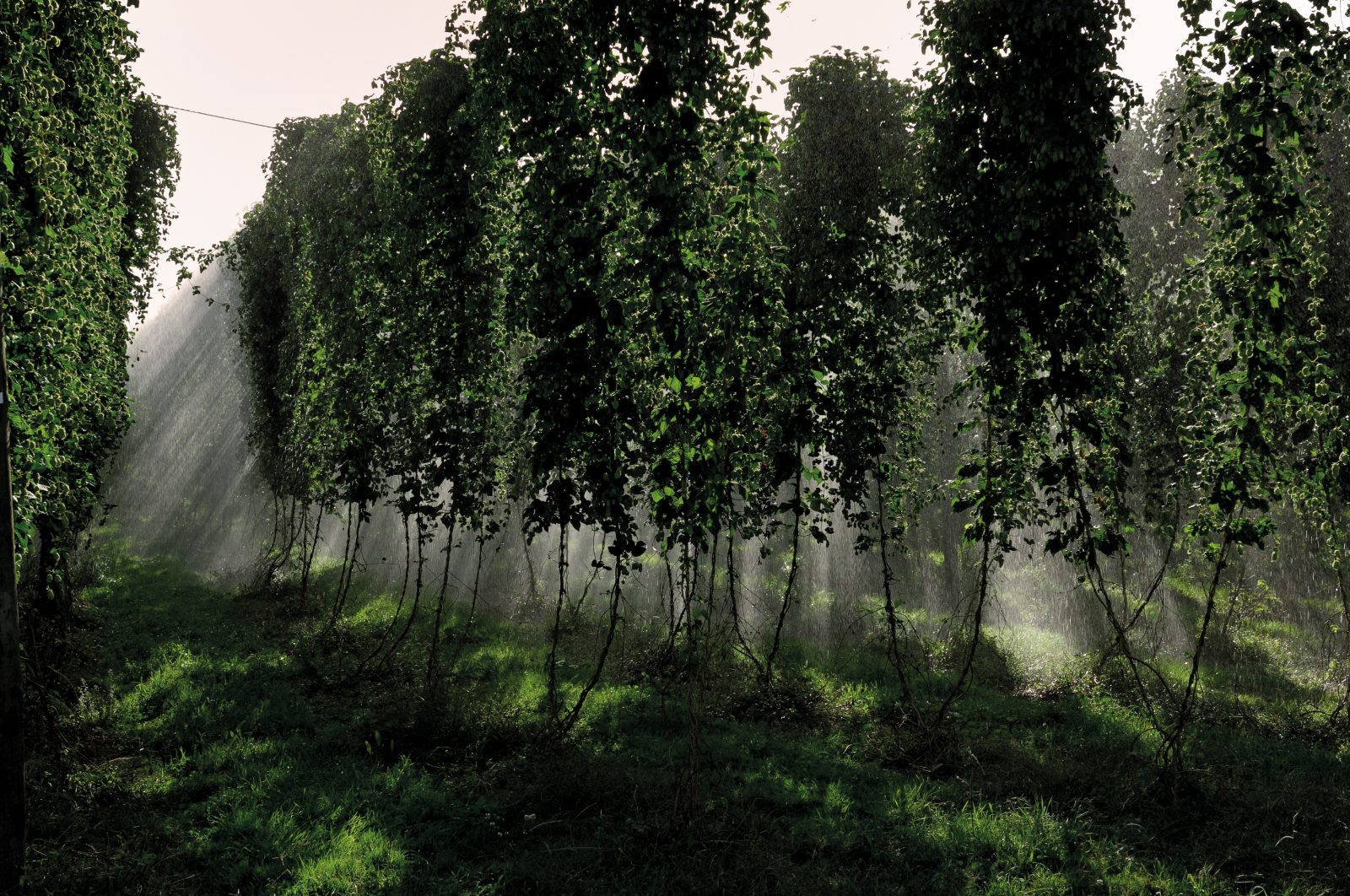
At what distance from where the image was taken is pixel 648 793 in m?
6.51

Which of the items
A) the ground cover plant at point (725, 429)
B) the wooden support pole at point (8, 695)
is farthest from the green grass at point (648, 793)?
the wooden support pole at point (8, 695)

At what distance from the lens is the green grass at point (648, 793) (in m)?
5.30

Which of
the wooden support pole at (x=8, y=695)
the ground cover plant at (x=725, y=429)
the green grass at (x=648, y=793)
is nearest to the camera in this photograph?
the wooden support pole at (x=8, y=695)

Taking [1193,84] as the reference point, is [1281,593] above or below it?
below

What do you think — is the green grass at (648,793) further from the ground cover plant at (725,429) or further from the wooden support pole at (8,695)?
the wooden support pole at (8,695)

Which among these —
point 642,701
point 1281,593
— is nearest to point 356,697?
point 642,701

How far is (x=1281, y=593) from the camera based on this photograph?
53.8 ft

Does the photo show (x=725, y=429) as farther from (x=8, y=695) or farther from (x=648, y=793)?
(x=8, y=695)

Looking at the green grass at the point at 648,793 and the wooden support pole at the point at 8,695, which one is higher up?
the wooden support pole at the point at 8,695

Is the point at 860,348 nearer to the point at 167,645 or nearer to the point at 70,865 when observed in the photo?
the point at 70,865

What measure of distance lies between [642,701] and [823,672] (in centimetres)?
282

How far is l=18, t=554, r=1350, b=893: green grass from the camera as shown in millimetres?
5305

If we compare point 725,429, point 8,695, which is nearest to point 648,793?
point 725,429

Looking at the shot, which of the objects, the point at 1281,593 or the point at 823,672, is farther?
the point at 1281,593
